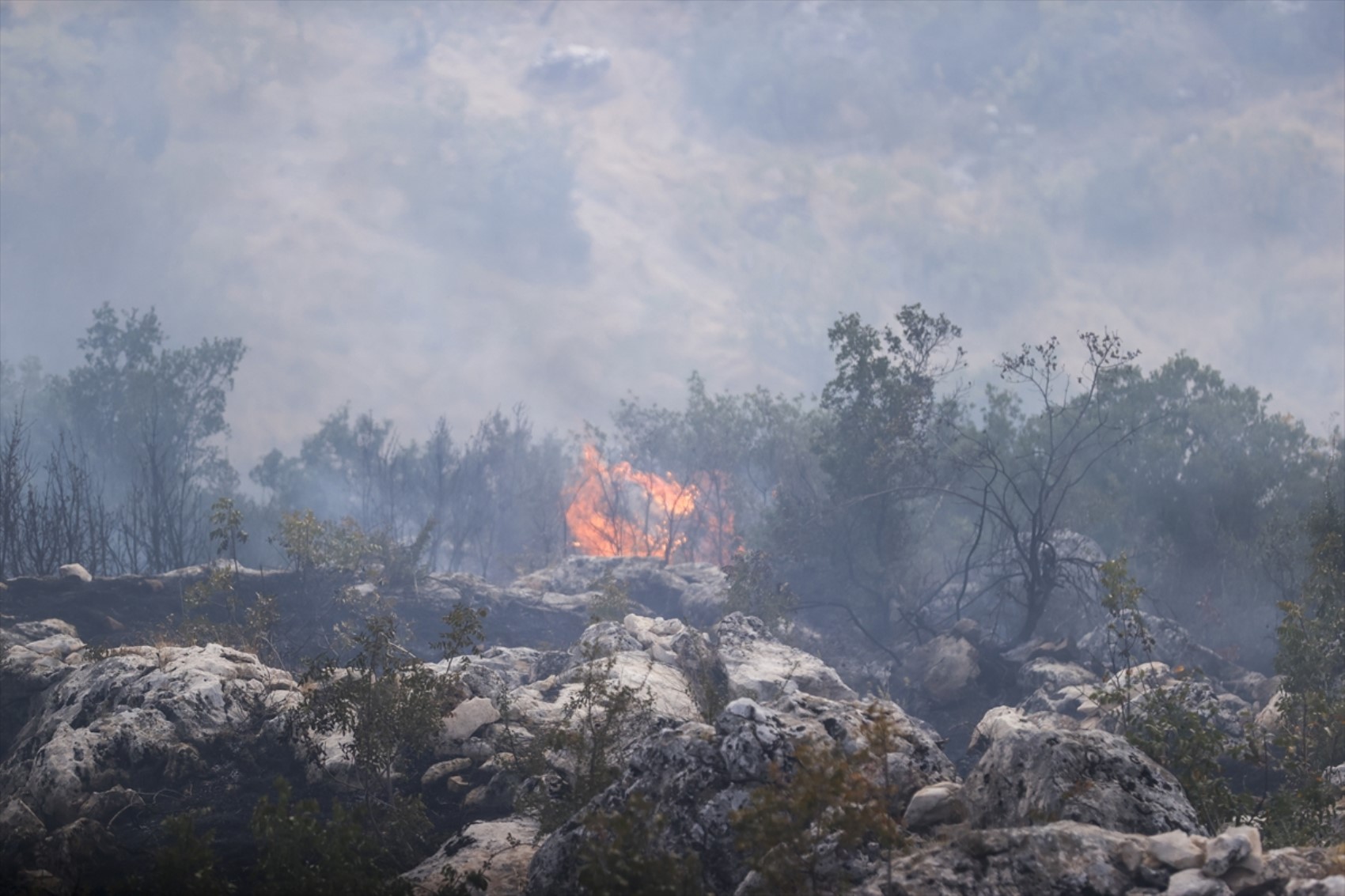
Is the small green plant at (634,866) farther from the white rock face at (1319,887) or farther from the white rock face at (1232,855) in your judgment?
the white rock face at (1319,887)

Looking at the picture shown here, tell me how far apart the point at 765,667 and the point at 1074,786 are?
1164 cm

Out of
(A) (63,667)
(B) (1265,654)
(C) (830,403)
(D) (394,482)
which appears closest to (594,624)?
(A) (63,667)

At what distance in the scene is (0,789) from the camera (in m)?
12.7

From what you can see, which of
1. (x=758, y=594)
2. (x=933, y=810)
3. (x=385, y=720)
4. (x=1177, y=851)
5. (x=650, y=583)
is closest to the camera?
(x=1177, y=851)

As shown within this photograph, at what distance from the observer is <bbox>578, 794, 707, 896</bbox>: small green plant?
6.50m

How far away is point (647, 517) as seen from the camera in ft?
167

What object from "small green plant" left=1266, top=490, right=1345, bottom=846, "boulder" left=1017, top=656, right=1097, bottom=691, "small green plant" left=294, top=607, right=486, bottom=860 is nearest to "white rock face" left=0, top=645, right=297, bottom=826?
"small green plant" left=294, top=607, right=486, bottom=860

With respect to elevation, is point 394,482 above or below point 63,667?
above

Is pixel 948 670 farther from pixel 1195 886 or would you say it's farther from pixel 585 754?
pixel 1195 886

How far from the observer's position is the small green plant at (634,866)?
256 inches

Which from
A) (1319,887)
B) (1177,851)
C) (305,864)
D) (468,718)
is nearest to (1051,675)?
(468,718)

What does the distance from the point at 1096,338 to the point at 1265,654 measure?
1495 centimetres

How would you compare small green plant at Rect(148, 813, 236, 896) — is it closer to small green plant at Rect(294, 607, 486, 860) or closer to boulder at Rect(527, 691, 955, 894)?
boulder at Rect(527, 691, 955, 894)

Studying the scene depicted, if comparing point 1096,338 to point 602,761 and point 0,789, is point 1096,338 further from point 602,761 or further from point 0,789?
point 0,789
